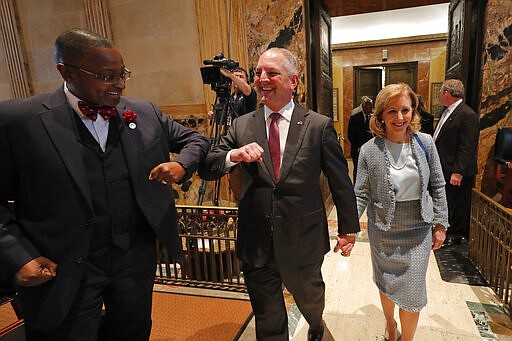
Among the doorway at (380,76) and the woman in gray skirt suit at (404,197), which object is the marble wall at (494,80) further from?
the doorway at (380,76)

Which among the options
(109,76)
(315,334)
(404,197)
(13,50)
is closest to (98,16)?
(13,50)

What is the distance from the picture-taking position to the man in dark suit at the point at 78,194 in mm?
1169

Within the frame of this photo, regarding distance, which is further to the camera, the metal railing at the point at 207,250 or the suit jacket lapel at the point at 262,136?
the metal railing at the point at 207,250

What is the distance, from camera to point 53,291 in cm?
120

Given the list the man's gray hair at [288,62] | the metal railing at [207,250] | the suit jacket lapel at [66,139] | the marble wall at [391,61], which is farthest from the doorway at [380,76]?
the suit jacket lapel at [66,139]

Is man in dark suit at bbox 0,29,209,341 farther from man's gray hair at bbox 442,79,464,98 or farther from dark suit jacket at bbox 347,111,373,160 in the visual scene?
dark suit jacket at bbox 347,111,373,160

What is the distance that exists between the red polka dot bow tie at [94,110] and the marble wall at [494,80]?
12.2 feet

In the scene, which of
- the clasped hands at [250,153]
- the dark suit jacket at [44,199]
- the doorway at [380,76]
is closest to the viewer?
the dark suit jacket at [44,199]

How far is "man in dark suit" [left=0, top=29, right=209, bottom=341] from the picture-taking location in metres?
1.17

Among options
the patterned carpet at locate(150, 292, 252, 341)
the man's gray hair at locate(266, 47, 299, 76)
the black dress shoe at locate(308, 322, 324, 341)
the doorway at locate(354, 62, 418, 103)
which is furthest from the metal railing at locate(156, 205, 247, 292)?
the doorway at locate(354, 62, 418, 103)

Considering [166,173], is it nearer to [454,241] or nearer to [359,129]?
[454,241]

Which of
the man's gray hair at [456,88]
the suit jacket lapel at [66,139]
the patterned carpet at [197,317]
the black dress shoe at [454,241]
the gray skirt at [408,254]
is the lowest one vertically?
the black dress shoe at [454,241]

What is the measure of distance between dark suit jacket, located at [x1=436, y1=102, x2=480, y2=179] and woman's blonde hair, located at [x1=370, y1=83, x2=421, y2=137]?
6.09 ft

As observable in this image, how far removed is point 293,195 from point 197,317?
4.48ft
